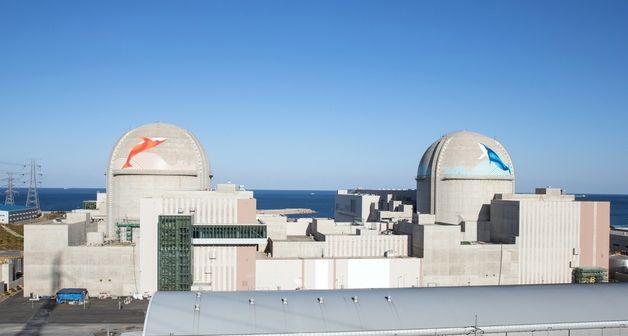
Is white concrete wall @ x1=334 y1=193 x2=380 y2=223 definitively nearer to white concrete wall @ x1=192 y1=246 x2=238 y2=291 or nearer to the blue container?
white concrete wall @ x1=192 y1=246 x2=238 y2=291

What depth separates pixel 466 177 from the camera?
57.0 metres

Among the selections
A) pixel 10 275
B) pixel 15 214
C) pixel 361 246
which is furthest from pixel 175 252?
pixel 15 214

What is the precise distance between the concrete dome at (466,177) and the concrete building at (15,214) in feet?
276

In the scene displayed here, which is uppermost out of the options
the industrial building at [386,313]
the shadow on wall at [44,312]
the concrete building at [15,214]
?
the industrial building at [386,313]

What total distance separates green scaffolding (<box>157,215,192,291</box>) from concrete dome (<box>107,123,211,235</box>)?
28.2 feet

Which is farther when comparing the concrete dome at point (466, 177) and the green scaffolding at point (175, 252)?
the concrete dome at point (466, 177)

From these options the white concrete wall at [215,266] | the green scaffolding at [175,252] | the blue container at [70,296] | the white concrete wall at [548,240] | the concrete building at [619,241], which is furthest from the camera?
the concrete building at [619,241]

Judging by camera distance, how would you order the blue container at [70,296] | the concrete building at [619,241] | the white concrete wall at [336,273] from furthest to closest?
1. the concrete building at [619,241]
2. the white concrete wall at [336,273]
3. the blue container at [70,296]

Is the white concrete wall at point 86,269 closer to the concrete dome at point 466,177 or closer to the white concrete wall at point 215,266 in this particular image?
the white concrete wall at point 215,266

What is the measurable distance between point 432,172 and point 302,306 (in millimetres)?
34988

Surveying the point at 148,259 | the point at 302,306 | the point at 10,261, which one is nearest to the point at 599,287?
the point at 302,306

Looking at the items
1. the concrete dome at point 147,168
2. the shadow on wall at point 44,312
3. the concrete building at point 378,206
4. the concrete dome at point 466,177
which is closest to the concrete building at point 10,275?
the shadow on wall at point 44,312

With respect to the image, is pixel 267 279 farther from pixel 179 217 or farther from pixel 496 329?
pixel 496 329

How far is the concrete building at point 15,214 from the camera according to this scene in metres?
104
